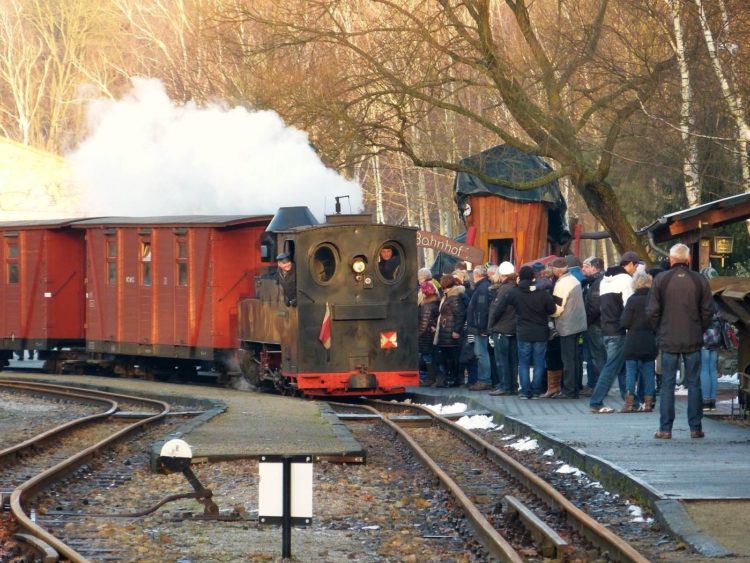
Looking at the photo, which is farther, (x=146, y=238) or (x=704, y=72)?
(x=704, y=72)

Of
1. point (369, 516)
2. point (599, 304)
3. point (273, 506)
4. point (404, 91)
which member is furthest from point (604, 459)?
point (404, 91)

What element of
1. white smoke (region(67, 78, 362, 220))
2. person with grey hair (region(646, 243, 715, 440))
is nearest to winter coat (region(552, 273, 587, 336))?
person with grey hair (region(646, 243, 715, 440))

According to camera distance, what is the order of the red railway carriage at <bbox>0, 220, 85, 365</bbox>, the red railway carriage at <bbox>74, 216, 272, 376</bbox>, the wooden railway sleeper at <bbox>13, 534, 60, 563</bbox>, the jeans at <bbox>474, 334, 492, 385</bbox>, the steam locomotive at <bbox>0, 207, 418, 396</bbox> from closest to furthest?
the wooden railway sleeper at <bbox>13, 534, 60, 563</bbox> < the steam locomotive at <bbox>0, 207, 418, 396</bbox> < the jeans at <bbox>474, 334, 492, 385</bbox> < the red railway carriage at <bbox>74, 216, 272, 376</bbox> < the red railway carriage at <bbox>0, 220, 85, 365</bbox>

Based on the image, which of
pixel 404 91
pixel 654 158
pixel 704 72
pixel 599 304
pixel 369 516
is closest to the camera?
pixel 369 516

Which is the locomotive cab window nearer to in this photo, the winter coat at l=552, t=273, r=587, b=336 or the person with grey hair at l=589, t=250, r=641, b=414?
the winter coat at l=552, t=273, r=587, b=336

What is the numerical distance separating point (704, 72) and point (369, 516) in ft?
64.2

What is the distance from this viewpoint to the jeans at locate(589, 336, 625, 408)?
1611 cm

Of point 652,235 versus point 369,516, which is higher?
point 652,235

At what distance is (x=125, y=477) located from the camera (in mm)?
12258

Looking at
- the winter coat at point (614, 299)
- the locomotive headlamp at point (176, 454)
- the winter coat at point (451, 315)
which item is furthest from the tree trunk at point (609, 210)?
the locomotive headlamp at point (176, 454)

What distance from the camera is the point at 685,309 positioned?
41.7 feet

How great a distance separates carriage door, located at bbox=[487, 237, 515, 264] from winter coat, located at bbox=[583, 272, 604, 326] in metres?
13.9

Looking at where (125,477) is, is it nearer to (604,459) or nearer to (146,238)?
(604,459)

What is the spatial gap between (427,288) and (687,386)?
9.37 m
